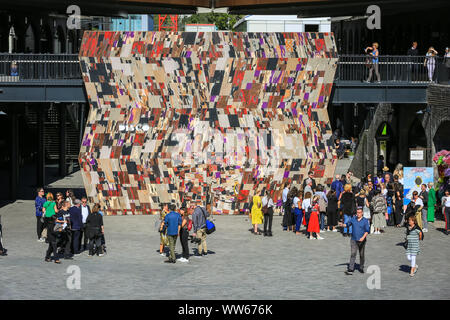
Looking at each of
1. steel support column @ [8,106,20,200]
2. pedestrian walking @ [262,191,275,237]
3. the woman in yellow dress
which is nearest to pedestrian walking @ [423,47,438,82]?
pedestrian walking @ [262,191,275,237]

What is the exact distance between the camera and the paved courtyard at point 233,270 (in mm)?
19094

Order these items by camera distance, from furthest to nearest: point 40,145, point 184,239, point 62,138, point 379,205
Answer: point 62,138, point 40,145, point 379,205, point 184,239

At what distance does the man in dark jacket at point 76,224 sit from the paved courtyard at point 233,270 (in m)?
0.45

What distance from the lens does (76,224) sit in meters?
24.2

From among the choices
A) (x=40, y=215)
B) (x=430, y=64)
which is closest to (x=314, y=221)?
(x=40, y=215)

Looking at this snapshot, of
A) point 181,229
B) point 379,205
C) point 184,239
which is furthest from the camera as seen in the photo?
point 379,205

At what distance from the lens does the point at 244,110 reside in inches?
1321

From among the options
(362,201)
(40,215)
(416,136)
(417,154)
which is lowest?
(40,215)

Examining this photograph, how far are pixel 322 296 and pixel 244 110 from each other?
51.3ft

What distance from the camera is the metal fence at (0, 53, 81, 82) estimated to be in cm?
3416

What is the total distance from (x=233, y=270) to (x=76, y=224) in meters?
5.01

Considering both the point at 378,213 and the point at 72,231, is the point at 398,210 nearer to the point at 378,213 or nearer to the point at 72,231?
the point at 378,213
